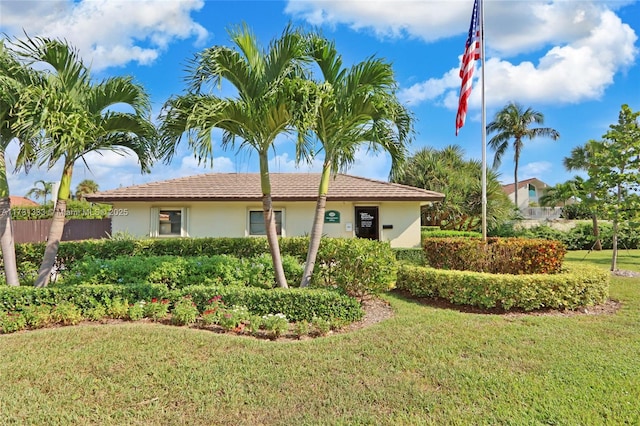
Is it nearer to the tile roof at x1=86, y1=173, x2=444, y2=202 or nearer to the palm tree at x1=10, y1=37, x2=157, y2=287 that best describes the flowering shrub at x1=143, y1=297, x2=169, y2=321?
the palm tree at x1=10, y1=37, x2=157, y2=287

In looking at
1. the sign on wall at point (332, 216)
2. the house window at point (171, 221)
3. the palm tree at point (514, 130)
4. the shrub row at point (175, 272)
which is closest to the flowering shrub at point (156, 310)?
the shrub row at point (175, 272)

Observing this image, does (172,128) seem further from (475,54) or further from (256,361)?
(475,54)

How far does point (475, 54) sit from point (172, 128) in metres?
7.31

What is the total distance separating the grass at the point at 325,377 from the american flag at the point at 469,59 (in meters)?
5.65

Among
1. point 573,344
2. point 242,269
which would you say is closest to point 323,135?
point 242,269

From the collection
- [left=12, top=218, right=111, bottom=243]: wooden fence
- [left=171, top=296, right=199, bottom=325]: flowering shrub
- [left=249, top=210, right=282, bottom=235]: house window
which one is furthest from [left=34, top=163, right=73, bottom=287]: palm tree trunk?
[left=12, top=218, right=111, bottom=243]: wooden fence

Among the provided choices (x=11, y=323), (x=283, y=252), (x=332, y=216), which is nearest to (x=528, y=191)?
(x=332, y=216)

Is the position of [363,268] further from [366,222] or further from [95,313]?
[366,222]

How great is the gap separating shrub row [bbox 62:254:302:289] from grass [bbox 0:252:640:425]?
67.1 inches

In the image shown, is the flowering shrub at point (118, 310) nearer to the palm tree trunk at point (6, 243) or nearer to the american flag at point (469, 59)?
the palm tree trunk at point (6, 243)

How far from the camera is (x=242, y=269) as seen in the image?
300 inches

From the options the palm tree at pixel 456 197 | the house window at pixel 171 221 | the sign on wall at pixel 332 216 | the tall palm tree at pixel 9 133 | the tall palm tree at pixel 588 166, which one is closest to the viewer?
the tall palm tree at pixel 9 133

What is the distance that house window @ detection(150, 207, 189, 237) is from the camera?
Answer: 14.4 metres

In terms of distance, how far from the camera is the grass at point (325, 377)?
3400mm
